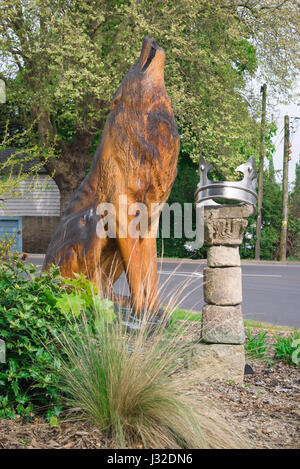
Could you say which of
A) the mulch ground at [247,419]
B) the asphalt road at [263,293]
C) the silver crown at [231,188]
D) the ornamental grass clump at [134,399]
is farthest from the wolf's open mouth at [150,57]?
the mulch ground at [247,419]

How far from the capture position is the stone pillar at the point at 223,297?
4578 millimetres

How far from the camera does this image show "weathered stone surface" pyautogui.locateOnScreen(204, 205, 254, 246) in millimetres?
4602

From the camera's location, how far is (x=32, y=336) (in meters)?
3.37

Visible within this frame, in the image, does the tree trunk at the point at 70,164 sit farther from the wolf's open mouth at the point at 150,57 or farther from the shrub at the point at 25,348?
the shrub at the point at 25,348

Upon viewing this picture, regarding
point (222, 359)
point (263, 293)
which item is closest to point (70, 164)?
point (263, 293)

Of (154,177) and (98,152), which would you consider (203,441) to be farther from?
(98,152)

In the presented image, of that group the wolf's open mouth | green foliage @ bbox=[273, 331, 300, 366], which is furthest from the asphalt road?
the wolf's open mouth

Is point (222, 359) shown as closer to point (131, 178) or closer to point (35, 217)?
point (131, 178)

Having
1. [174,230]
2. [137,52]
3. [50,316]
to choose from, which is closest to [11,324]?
[50,316]

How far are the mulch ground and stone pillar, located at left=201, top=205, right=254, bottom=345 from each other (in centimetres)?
44

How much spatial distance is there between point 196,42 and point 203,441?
13847 millimetres

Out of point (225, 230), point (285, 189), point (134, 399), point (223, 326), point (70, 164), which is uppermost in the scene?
point (70, 164)

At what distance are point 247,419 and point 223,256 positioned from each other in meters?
1.48

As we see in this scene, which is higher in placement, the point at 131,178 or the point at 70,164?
the point at 70,164
